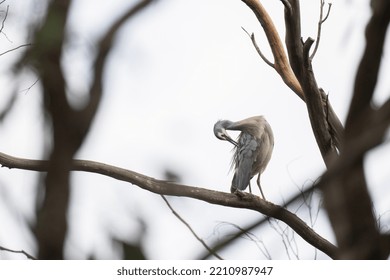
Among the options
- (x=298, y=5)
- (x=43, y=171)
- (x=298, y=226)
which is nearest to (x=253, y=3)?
(x=298, y=5)

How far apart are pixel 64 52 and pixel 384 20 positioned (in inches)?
13.0

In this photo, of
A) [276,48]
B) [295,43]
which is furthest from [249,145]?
[295,43]

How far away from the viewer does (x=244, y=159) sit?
16.7 ft

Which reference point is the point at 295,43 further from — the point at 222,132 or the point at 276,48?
the point at 222,132

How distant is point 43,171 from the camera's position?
580 mm

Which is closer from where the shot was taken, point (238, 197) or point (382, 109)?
point (382, 109)

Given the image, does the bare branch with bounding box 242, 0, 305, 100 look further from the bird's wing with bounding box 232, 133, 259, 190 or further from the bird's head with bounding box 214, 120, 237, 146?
the bird's head with bounding box 214, 120, 237, 146

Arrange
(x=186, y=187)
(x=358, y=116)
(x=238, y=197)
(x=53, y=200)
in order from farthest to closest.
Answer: (x=238, y=197) < (x=186, y=187) < (x=358, y=116) < (x=53, y=200)

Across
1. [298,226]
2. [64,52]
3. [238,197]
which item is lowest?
[64,52]

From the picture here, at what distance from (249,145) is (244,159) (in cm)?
12

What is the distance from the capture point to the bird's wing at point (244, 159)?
490 centimetres

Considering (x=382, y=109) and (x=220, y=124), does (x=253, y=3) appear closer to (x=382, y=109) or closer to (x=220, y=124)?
(x=220, y=124)

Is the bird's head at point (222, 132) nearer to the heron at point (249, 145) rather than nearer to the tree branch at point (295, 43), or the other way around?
the heron at point (249, 145)

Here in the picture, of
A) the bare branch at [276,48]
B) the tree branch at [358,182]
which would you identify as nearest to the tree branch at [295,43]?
the bare branch at [276,48]
